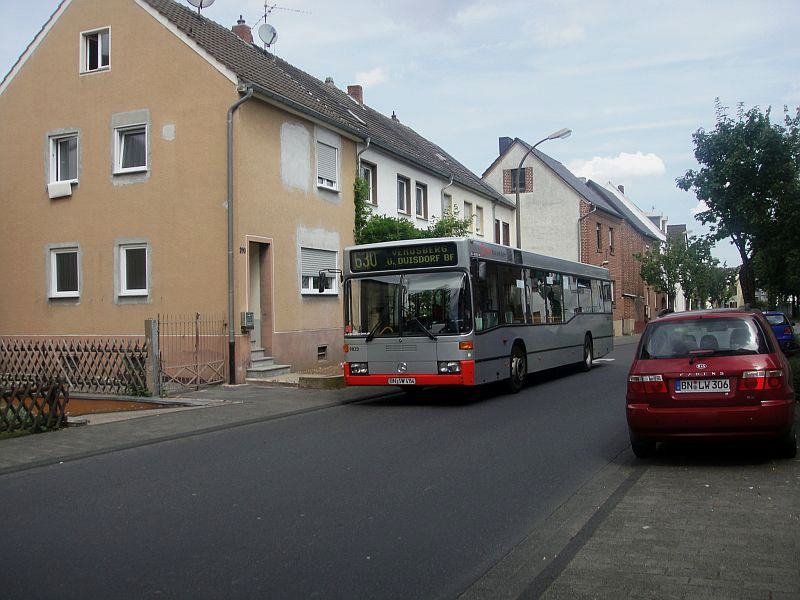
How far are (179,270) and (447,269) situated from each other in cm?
821

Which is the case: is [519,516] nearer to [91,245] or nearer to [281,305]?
[281,305]

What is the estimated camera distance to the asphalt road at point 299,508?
4.81 m

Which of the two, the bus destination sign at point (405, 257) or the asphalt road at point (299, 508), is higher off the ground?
the bus destination sign at point (405, 257)

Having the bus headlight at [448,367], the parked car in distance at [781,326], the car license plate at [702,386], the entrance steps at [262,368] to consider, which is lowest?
the entrance steps at [262,368]

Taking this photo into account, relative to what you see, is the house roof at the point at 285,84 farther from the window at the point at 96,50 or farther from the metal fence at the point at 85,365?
the metal fence at the point at 85,365

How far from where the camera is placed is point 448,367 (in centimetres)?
1338

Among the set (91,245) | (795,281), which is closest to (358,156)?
(91,245)

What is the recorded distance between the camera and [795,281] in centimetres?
1909

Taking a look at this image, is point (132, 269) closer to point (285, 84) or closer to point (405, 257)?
point (285, 84)

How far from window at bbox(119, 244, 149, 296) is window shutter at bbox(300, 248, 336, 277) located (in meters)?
3.98

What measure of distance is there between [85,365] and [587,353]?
12322mm

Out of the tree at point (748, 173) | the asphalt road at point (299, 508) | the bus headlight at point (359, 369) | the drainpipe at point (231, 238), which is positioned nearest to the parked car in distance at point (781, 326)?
the tree at point (748, 173)

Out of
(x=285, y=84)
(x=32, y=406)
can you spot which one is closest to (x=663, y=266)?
(x=285, y=84)

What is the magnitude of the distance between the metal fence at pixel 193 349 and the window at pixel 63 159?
5.38 m
